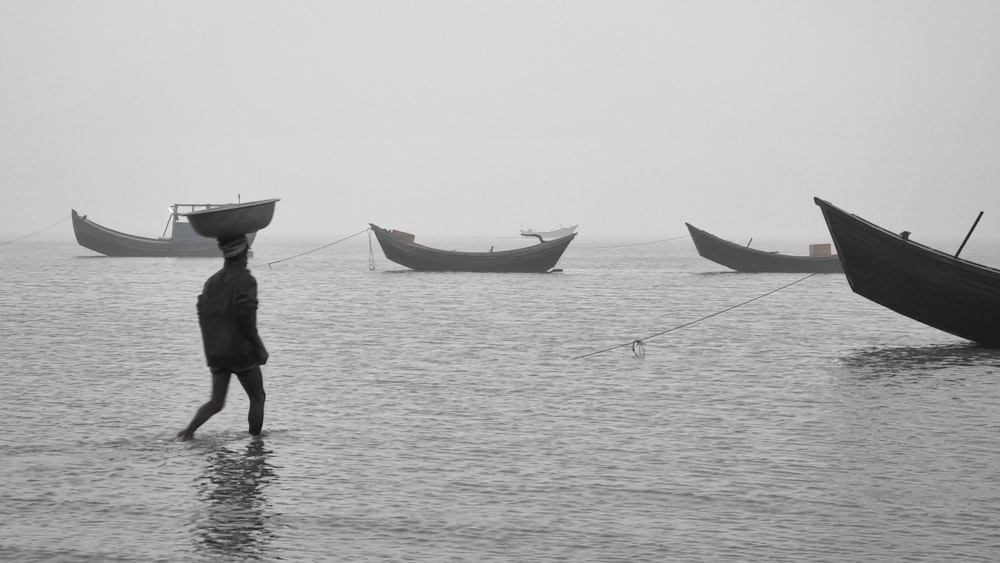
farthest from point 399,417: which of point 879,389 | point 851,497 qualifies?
point 879,389

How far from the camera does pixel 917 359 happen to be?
19.0 m

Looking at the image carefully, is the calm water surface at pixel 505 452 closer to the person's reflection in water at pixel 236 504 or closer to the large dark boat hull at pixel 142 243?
the person's reflection in water at pixel 236 504

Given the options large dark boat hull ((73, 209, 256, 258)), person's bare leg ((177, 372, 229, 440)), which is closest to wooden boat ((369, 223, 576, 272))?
large dark boat hull ((73, 209, 256, 258))

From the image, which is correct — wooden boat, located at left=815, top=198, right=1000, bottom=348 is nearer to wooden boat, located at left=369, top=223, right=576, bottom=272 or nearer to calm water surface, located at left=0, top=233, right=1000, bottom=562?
calm water surface, located at left=0, top=233, right=1000, bottom=562

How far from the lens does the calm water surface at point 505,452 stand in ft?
21.9

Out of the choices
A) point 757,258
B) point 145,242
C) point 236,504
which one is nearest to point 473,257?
point 757,258

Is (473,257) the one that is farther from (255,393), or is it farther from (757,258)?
(255,393)

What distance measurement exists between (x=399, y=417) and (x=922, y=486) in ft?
17.5

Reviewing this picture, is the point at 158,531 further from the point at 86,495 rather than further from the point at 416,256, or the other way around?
the point at 416,256

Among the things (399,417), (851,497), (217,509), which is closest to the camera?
(217,509)

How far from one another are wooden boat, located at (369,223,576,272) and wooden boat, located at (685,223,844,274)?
7223 mm

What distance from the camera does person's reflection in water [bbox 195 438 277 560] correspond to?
6410 mm

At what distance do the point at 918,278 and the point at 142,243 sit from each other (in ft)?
199

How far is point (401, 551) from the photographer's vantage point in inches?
253
